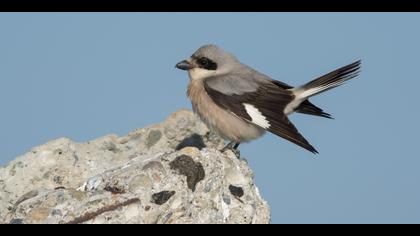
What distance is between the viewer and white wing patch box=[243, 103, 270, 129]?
28.8 feet

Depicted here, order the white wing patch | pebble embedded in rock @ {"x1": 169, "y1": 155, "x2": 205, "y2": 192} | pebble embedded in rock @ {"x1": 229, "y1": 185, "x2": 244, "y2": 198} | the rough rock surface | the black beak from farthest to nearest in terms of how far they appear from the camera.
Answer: the black beak < the white wing patch < pebble embedded in rock @ {"x1": 229, "y1": 185, "x2": 244, "y2": 198} < pebble embedded in rock @ {"x1": 169, "y1": 155, "x2": 205, "y2": 192} < the rough rock surface

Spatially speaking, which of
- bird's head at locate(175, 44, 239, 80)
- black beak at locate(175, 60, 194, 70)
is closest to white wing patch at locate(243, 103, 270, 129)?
bird's head at locate(175, 44, 239, 80)

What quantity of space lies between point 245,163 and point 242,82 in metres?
2.28

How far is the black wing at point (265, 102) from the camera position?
8.78 m

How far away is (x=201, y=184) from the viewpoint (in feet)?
20.2

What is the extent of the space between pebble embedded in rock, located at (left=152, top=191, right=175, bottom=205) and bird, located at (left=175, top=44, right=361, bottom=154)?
9.74 ft

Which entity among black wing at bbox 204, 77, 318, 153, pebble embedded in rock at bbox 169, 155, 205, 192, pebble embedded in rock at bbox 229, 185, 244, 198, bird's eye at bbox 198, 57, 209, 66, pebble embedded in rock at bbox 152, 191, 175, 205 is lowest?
pebble embedded in rock at bbox 229, 185, 244, 198

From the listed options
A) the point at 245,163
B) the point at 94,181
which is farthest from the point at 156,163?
the point at 245,163

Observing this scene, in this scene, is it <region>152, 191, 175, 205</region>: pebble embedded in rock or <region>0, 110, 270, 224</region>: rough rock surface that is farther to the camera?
<region>152, 191, 175, 205</region>: pebble embedded in rock

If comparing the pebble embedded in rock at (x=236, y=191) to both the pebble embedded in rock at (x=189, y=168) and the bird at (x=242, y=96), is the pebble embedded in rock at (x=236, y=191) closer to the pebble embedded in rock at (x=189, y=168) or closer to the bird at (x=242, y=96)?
the pebble embedded in rock at (x=189, y=168)

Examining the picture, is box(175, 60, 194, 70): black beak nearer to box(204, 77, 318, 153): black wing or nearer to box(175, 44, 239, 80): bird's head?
box(175, 44, 239, 80): bird's head

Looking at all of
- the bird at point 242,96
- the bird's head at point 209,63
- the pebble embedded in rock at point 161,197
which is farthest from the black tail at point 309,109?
the pebble embedded in rock at point 161,197

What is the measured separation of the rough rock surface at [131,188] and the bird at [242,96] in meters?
1.53
